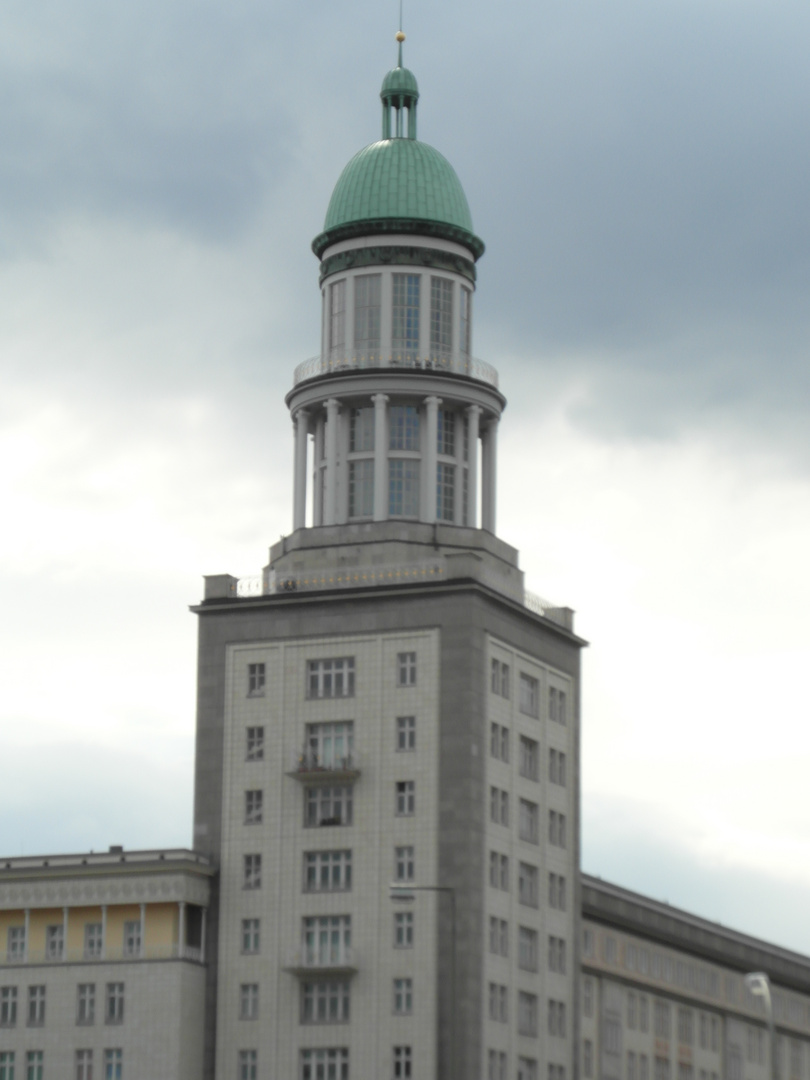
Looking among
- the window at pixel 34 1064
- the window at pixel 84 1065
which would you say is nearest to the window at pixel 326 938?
the window at pixel 84 1065

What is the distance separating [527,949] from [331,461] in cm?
2566

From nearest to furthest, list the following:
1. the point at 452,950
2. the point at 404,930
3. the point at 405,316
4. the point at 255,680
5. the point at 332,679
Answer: the point at 452,950 → the point at 404,930 → the point at 332,679 → the point at 255,680 → the point at 405,316

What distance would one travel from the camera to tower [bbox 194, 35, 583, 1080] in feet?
365

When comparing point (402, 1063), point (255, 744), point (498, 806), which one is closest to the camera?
point (402, 1063)

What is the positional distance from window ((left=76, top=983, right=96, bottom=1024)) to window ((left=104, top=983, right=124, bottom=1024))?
2.35ft

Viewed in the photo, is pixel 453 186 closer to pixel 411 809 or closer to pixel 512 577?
pixel 512 577

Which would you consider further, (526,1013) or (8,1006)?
(526,1013)

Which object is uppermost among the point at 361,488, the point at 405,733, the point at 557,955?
the point at 361,488

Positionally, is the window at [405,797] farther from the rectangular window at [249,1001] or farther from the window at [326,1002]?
the rectangular window at [249,1001]

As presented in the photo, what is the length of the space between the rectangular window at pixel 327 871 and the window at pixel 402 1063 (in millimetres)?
7737

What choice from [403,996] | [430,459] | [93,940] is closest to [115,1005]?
[93,940]

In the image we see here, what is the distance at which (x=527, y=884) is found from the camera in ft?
384

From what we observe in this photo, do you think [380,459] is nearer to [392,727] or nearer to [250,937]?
[392,727]

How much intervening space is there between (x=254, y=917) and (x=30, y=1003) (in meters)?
11.0
